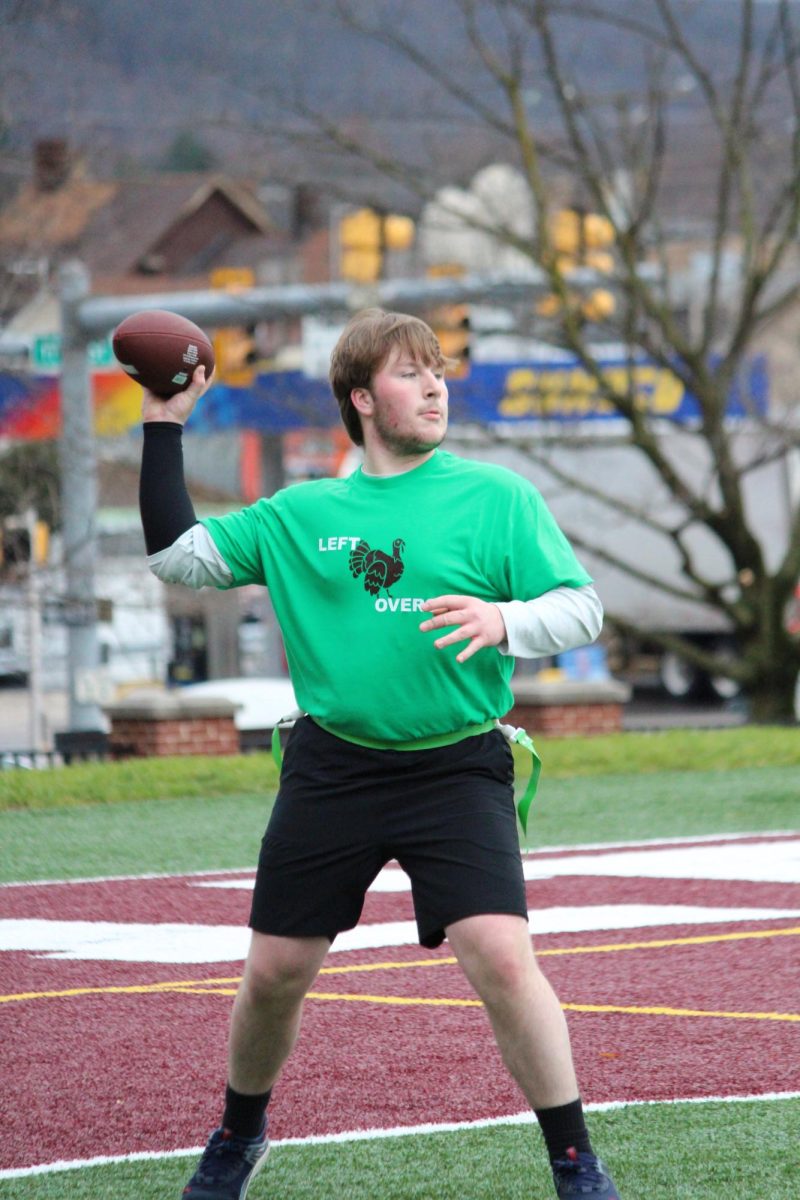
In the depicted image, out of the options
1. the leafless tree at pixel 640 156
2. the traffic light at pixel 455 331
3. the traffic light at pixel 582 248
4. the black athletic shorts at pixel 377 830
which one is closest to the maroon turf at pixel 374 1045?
the black athletic shorts at pixel 377 830

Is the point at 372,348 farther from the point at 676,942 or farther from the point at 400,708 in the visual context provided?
the point at 676,942

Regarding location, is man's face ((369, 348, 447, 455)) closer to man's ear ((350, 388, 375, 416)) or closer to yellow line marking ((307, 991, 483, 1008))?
man's ear ((350, 388, 375, 416))

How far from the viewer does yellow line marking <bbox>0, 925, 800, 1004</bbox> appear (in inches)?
257

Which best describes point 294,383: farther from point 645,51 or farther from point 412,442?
point 412,442

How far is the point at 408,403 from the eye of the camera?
4090 mm

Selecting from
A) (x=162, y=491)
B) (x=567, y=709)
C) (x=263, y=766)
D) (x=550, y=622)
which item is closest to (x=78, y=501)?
(x=263, y=766)

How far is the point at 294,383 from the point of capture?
92.4ft

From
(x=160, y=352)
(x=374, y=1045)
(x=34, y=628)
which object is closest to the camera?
(x=160, y=352)

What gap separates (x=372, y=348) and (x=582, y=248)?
17.3 m

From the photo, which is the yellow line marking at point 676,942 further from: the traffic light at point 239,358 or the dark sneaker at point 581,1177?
the traffic light at point 239,358

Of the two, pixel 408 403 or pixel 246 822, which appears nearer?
pixel 408 403

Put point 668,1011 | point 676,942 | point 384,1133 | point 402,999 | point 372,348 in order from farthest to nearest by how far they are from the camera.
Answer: point 676,942
point 402,999
point 668,1011
point 384,1133
point 372,348

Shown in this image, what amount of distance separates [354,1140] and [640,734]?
13235 millimetres

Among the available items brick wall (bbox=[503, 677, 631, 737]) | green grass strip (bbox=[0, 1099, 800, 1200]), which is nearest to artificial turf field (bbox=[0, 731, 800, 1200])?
green grass strip (bbox=[0, 1099, 800, 1200])
